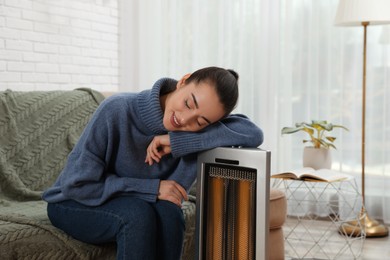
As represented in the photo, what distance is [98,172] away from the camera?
1.82m

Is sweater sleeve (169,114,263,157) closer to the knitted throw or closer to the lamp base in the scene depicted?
the knitted throw

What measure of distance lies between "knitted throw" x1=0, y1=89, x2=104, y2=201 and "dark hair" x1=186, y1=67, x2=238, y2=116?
38.8 inches

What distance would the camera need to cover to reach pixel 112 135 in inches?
72.5

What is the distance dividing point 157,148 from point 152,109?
5.0 inches

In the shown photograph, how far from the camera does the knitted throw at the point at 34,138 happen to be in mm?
2441

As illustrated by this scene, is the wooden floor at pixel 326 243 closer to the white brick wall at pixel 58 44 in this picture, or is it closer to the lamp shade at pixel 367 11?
the lamp shade at pixel 367 11

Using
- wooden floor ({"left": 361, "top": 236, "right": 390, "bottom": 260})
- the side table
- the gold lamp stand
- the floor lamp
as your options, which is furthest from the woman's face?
the gold lamp stand

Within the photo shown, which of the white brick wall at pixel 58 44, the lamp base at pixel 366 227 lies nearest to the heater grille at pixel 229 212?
the lamp base at pixel 366 227

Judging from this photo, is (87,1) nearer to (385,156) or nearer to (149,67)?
(149,67)

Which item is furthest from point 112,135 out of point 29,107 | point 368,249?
point 368,249

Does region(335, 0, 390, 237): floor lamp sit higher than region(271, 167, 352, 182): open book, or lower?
higher

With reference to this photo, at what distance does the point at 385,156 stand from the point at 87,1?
2101 millimetres

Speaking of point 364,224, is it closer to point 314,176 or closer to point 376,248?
point 376,248

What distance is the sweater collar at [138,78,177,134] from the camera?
6.11ft
